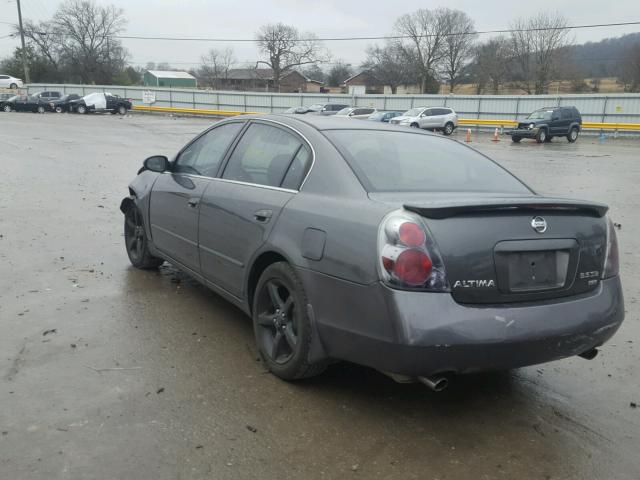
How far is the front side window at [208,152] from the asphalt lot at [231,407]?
1.14 m

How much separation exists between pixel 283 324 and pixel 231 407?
0.58 meters

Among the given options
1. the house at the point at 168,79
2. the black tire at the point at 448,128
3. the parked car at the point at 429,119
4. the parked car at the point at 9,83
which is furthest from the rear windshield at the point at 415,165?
the house at the point at 168,79

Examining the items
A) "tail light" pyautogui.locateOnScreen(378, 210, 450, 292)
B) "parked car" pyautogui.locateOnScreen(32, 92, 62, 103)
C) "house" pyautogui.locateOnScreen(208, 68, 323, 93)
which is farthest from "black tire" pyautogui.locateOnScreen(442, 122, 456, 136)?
"house" pyautogui.locateOnScreen(208, 68, 323, 93)

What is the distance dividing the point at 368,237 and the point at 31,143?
20.3 m

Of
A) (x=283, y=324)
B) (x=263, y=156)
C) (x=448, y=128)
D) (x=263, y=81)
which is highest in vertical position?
(x=263, y=81)

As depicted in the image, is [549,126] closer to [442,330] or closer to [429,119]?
[429,119]

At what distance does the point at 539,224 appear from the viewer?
117 inches

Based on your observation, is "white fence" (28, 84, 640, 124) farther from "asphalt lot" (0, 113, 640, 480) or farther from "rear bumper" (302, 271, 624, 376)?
"rear bumper" (302, 271, 624, 376)

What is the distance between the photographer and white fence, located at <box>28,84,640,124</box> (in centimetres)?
3722

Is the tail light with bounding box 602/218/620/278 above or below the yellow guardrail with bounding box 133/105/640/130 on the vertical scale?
above

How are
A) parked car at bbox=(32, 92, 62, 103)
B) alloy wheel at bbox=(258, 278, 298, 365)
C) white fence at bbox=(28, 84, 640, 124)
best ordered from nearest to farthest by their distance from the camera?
1. alloy wheel at bbox=(258, 278, 298, 365)
2. white fence at bbox=(28, 84, 640, 124)
3. parked car at bbox=(32, 92, 62, 103)

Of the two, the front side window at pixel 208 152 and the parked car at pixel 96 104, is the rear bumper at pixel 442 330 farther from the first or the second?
the parked car at pixel 96 104

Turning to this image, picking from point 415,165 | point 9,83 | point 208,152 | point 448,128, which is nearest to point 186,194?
point 208,152

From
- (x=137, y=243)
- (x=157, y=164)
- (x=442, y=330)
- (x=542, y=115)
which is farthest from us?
(x=542, y=115)
